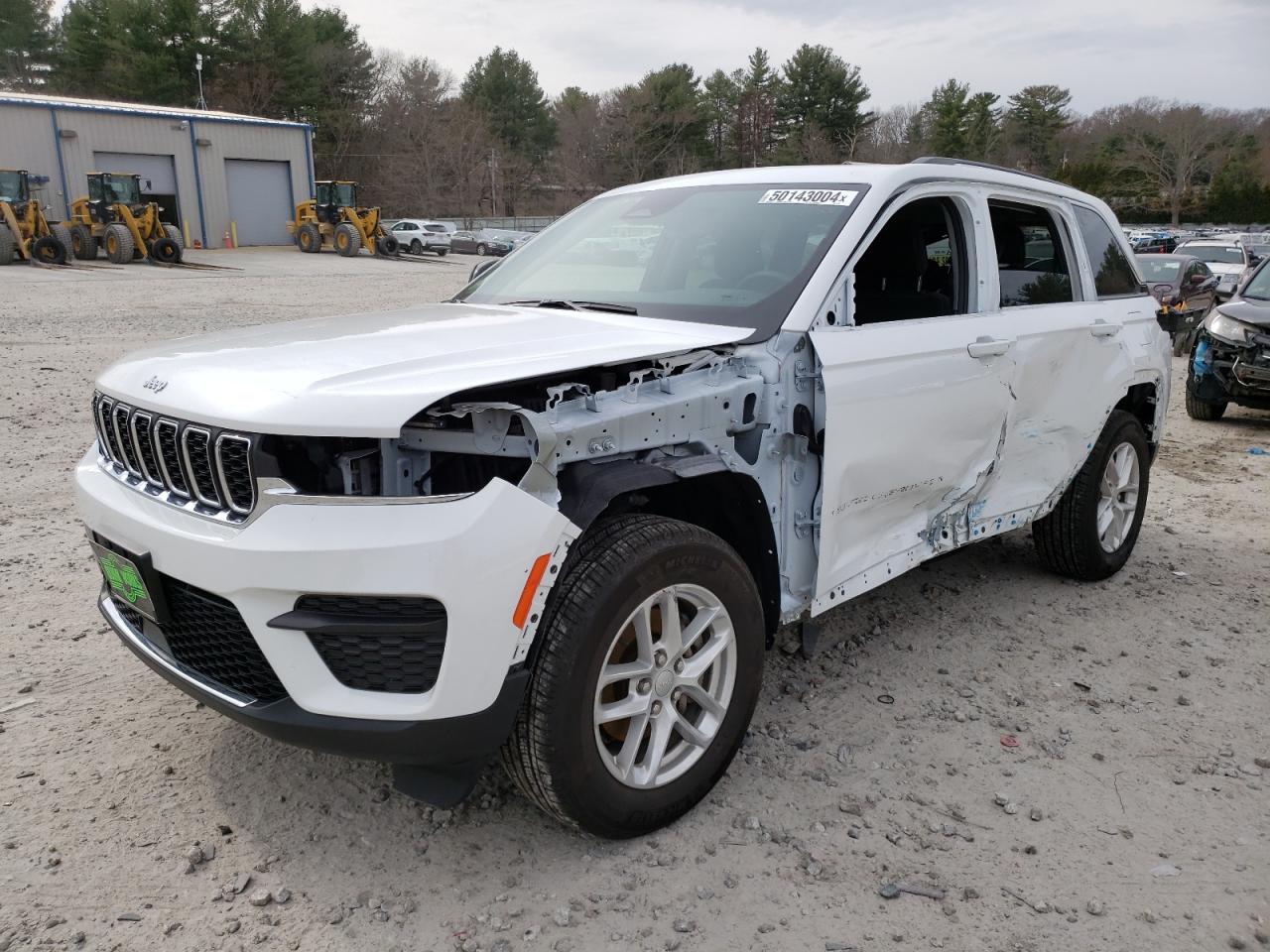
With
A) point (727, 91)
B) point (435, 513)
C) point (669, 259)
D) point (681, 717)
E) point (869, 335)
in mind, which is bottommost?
point (681, 717)

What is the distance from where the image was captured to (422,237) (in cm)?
3928

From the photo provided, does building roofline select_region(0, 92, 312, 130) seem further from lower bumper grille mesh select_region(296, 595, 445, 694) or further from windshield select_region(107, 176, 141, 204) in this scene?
lower bumper grille mesh select_region(296, 595, 445, 694)

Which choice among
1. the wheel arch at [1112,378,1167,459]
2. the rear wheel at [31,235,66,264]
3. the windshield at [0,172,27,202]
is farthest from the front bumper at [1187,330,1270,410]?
the windshield at [0,172,27,202]

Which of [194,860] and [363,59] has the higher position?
[363,59]

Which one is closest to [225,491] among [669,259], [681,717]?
[681,717]

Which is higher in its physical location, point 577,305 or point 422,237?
point 422,237

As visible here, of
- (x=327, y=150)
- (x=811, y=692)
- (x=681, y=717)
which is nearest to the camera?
(x=681, y=717)

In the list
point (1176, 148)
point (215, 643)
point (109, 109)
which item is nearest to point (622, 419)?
point (215, 643)

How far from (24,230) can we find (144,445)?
1099 inches

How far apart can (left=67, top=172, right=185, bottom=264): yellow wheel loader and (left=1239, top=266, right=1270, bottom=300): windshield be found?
88.4 ft

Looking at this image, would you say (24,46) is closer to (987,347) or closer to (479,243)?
(479,243)

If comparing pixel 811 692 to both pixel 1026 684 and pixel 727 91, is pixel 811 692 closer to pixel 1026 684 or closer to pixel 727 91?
pixel 1026 684

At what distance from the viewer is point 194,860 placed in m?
2.65

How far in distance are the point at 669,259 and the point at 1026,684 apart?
2196mm
